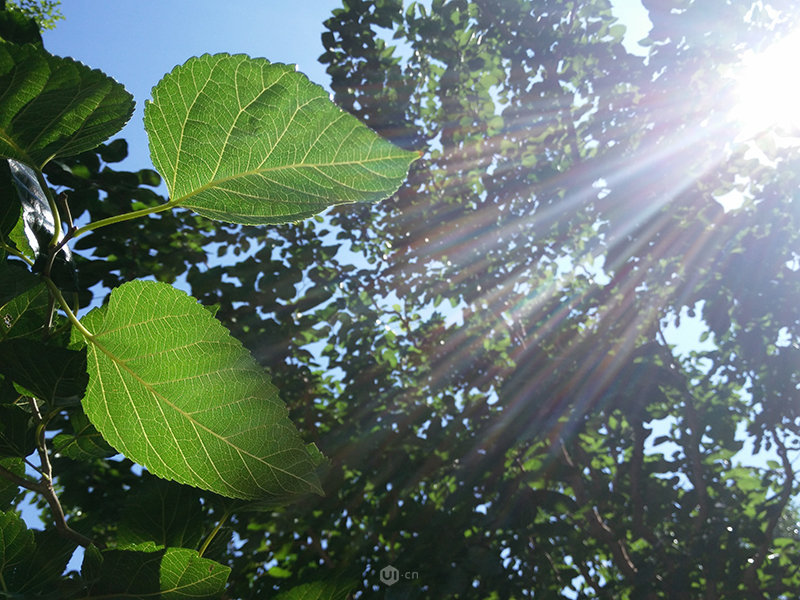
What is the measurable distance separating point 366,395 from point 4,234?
2609 mm

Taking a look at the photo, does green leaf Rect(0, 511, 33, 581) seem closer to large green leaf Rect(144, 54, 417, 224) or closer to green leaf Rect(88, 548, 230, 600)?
green leaf Rect(88, 548, 230, 600)

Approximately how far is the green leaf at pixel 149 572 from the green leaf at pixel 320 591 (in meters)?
0.07

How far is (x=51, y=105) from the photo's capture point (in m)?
0.31

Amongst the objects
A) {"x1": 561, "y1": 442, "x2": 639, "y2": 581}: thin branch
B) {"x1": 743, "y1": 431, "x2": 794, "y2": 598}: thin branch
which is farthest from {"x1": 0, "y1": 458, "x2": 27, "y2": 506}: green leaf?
{"x1": 743, "y1": 431, "x2": 794, "y2": 598}: thin branch

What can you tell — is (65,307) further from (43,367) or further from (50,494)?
(50,494)

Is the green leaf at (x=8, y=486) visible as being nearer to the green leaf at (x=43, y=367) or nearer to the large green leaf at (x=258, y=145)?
the green leaf at (x=43, y=367)

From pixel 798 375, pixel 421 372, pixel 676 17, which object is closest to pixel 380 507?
pixel 421 372

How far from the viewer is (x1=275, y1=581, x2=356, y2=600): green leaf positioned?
0.42 meters

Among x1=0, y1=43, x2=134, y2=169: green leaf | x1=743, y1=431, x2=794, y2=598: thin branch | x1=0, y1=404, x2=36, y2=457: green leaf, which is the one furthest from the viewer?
x1=743, y1=431, x2=794, y2=598: thin branch

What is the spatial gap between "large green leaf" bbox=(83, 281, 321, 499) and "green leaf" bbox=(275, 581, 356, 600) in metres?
0.12

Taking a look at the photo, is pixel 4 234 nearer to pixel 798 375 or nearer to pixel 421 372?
pixel 421 372

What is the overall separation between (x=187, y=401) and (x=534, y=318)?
3.07 m

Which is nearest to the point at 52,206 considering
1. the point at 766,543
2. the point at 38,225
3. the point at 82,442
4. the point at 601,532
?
the point at 38,225

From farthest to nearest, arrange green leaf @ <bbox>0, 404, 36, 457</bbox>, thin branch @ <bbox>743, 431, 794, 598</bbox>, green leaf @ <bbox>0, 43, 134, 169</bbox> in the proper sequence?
thin branch @ <bbox>743, 431, 794, 598</bbox> < green leaf @ <bbox>0, 404, 36, 457</bbox> < green leaf @ <bbox>0, 43, 134, 169</bbox>
